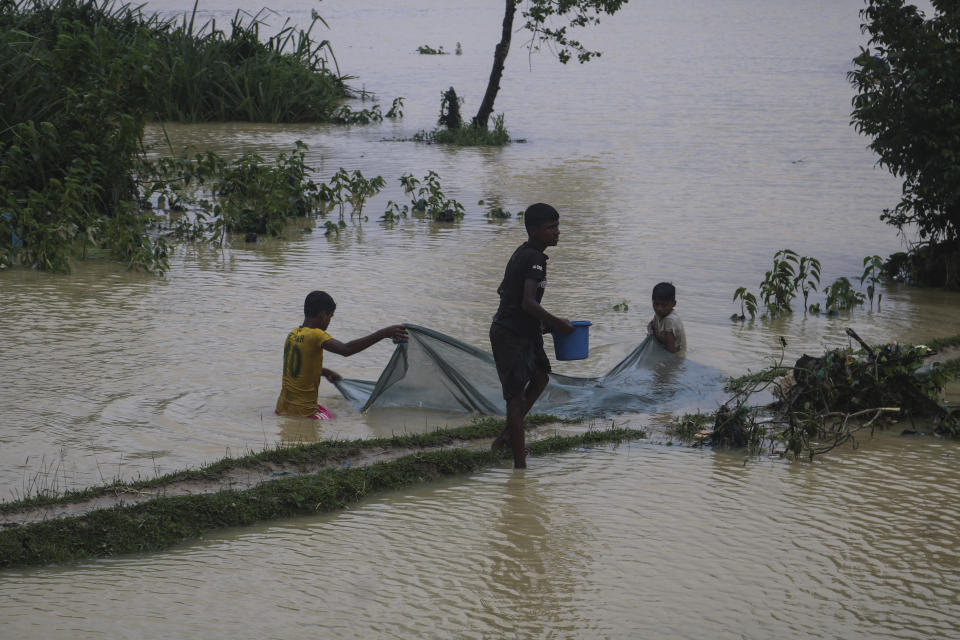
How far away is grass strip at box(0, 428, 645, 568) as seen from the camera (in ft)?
15.5

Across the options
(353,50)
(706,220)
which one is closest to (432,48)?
(353,50)

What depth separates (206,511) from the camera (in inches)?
202

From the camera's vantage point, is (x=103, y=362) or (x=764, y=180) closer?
(x=103, y=362)

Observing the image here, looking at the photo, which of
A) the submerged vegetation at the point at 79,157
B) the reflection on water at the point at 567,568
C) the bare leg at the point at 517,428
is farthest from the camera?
the submerged vegetation at the point at 79,157

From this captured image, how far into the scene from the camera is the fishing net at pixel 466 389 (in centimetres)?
713

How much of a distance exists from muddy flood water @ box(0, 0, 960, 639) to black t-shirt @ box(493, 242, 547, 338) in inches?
34.2

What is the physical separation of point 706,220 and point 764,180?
4.22m

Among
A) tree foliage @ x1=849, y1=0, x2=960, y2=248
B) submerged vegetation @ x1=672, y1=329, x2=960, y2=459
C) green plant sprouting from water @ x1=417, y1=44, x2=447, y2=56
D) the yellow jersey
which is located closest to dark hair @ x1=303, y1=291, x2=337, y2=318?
the yellow jersey

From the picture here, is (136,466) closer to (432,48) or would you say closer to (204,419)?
(204,419)

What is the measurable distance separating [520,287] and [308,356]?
5.48 feet

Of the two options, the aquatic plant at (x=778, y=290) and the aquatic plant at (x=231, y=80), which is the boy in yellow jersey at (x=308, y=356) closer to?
the aquatic plant at (x=778, y=290)

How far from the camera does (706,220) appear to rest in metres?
15.7

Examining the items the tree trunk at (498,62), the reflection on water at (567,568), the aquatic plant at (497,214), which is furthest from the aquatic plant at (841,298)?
the tree trunk at (498,62)

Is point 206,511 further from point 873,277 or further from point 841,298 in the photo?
point 873,277
